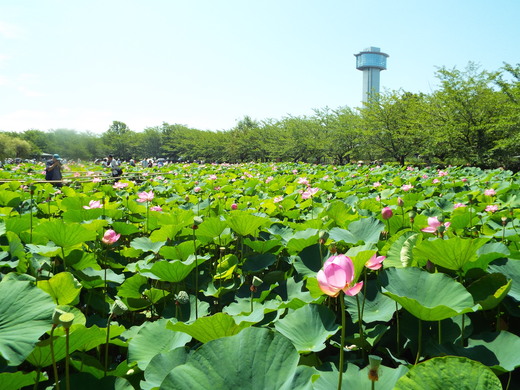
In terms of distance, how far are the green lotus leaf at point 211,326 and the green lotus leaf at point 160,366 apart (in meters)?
0.05

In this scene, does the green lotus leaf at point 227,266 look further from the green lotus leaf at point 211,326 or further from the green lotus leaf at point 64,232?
the green lotus leaf at point 211,326

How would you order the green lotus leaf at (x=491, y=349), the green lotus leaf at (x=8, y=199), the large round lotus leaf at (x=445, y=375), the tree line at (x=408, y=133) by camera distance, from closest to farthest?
the large round lotus leaf at (x=445, y=375), the green lotus leaf at (x=491, y=349), the green lotus leaf at (x=8, y=199), the tree line at (x=408, y=133)


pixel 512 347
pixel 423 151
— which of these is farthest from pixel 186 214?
pixel 423 151

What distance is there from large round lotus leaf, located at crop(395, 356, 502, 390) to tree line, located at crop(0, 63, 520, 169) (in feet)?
34.5

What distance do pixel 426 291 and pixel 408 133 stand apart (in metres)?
15.4

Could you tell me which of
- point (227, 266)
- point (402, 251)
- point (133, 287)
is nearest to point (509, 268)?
point (402, 251)

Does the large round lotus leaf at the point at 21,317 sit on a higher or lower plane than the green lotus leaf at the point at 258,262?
higher

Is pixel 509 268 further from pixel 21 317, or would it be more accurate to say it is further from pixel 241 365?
pixel 21 317

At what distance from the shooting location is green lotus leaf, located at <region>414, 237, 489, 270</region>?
98 cm

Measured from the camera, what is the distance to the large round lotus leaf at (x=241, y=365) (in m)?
0.53

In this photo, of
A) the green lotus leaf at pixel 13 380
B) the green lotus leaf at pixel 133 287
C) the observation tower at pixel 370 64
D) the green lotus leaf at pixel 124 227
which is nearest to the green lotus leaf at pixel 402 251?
the green lotus leaf at pixel 133 287

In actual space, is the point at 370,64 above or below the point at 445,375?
above

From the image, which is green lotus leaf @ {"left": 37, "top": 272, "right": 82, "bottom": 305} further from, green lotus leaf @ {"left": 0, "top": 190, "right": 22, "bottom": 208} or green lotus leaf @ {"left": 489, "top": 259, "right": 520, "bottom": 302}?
green lotus leaf @ {"left": 0, "top": 190, "right": 22, "bottom": 208}

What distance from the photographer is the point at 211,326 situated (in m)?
0.76
